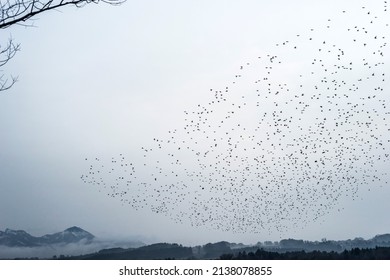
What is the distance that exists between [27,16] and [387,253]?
46641 millimetres

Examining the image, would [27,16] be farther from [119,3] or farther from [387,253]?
A: [387,253]

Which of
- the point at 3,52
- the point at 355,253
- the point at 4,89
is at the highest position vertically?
the point at 3,52

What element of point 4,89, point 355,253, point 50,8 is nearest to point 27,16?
point 50,8

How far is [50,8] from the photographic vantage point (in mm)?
8258

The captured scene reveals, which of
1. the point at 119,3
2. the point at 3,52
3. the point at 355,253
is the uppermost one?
the point at 119,3

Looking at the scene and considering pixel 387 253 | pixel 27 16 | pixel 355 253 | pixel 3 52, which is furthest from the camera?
pixel 355 253

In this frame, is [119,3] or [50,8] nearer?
[50,8]
